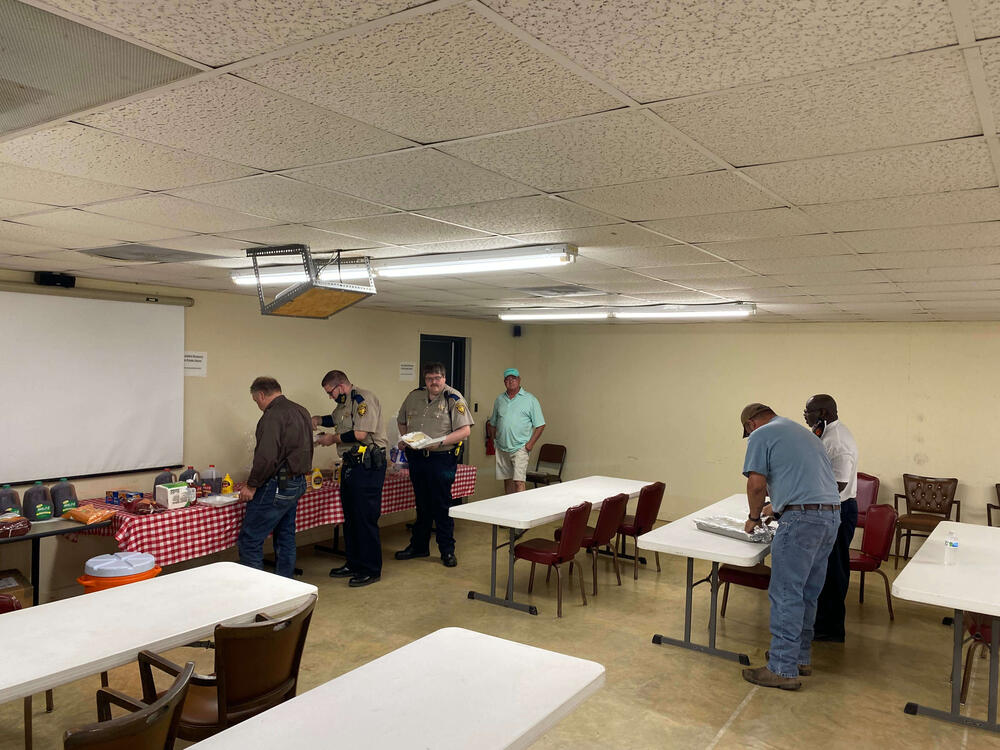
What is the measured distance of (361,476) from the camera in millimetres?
5645

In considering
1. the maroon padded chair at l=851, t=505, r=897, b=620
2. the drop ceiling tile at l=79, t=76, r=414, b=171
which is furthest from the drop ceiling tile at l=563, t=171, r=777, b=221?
the maroon padded chair at l=851, t=505, r=897, b=620

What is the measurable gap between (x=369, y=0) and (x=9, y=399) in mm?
4903

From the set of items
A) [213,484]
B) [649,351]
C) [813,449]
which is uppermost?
[649,351]

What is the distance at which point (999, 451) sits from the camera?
22.2 ft

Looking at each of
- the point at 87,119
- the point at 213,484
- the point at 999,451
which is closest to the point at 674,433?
the point at 999,451

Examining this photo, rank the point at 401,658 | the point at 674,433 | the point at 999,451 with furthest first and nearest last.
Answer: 1. the point at 674,433
2. the point at 999,451
3. the point at 401,658

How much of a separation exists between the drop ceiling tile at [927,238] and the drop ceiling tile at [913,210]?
114 millimetres

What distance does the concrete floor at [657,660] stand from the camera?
3.50 meters

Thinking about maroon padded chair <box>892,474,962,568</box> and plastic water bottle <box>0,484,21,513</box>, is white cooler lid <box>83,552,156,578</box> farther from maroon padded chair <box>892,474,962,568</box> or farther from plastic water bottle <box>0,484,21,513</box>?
maroon padded chair <box>892,474,962,568</box>

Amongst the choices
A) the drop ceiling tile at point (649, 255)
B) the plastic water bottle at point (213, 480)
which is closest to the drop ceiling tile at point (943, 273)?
the drop ceiling tile at point (649, 255)

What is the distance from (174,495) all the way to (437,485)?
7.22 feet

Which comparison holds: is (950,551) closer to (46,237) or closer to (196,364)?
(46,237)

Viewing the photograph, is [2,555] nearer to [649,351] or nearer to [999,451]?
[649,351]

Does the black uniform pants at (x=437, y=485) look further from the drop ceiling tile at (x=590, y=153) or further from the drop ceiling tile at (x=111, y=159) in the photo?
the drop ceiling tile at (x=590, y=153)
